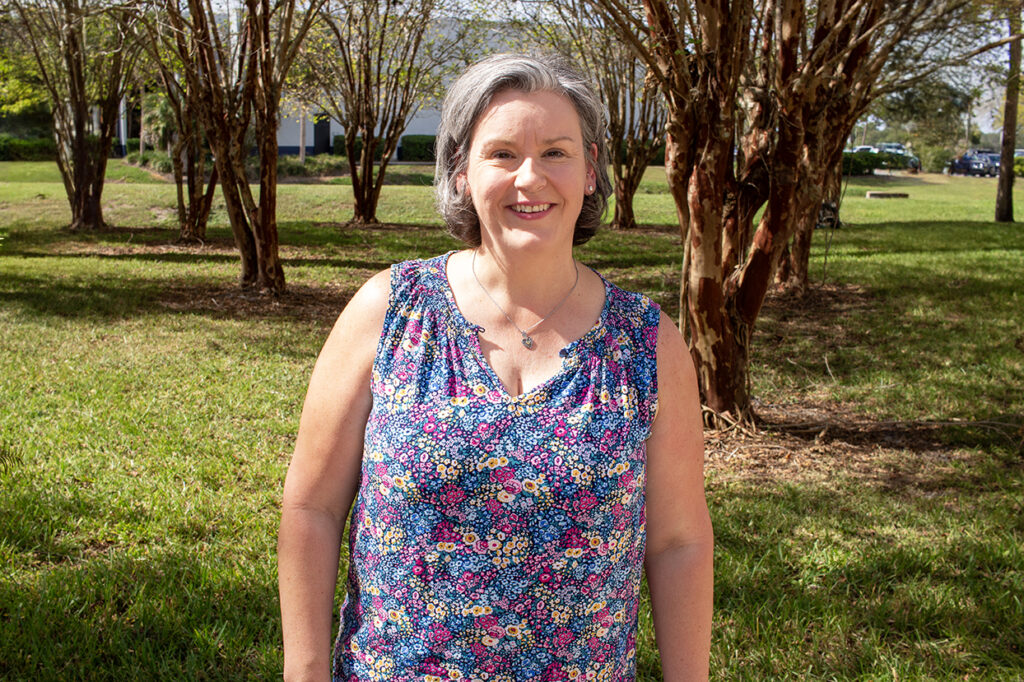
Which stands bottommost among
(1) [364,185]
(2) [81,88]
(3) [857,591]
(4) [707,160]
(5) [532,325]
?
(3) [857,591]

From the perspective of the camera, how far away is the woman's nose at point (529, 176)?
1.74 m

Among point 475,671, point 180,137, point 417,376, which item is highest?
point 180,137

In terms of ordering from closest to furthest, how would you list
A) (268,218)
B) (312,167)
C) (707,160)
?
(707,160), (268,218), (312,167)

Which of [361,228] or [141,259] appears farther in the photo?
[361,228]

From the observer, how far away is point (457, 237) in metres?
2.08

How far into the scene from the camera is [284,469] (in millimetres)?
5016

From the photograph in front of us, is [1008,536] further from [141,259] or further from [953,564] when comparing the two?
[141,259]

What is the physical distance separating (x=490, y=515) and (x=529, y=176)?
0.64 m

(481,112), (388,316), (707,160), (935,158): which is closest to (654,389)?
(388,316)

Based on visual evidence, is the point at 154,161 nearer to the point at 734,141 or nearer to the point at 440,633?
the point at 734,141

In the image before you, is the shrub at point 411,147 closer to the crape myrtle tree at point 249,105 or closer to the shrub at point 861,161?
the shrub at point 861,161

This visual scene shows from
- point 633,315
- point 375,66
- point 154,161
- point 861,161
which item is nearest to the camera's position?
point 633,315

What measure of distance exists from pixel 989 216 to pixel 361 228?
16.2 m

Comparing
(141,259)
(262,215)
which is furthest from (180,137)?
(262,215)
